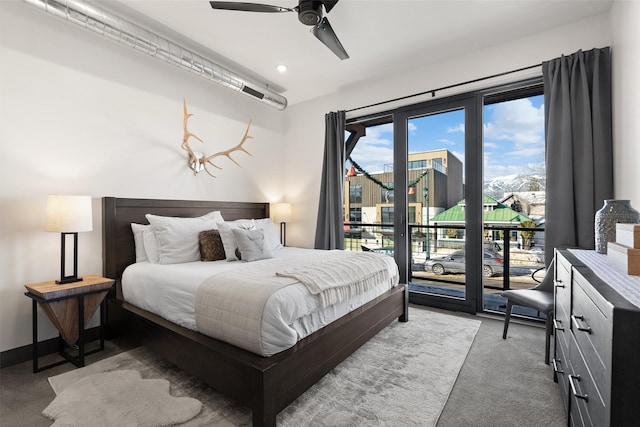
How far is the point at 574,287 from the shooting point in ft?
4.45

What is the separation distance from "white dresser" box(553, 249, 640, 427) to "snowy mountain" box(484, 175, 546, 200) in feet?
7.48

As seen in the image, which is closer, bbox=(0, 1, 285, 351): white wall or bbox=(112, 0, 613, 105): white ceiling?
bbox=(0, 1, 285, 351): white wall

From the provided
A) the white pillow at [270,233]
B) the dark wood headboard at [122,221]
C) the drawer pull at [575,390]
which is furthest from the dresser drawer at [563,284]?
the dark wood headboard at [122,221]

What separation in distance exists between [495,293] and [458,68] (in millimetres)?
2798

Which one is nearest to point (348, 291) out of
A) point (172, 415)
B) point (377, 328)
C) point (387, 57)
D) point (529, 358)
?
point (377, 328)

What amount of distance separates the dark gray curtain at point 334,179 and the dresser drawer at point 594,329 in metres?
3.13

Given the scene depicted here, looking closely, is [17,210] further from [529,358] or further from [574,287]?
[529,358]

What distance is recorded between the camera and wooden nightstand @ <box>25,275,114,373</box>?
2.22 metres

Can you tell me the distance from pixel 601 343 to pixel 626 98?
92.1 inches

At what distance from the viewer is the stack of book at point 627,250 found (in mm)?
1148

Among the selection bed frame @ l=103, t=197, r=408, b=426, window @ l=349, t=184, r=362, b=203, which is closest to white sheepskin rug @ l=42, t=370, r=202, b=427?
bed frame @ l=103, t=197, r=408, b=426

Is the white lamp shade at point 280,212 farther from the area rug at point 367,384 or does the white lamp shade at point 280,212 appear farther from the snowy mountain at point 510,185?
the snowy mountain at point 510,185

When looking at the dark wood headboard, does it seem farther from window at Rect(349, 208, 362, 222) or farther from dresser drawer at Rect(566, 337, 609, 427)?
dresser drawer at Rect(566, 337, 609, 427)

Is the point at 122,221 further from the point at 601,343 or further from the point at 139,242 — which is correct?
the point at 601,343
